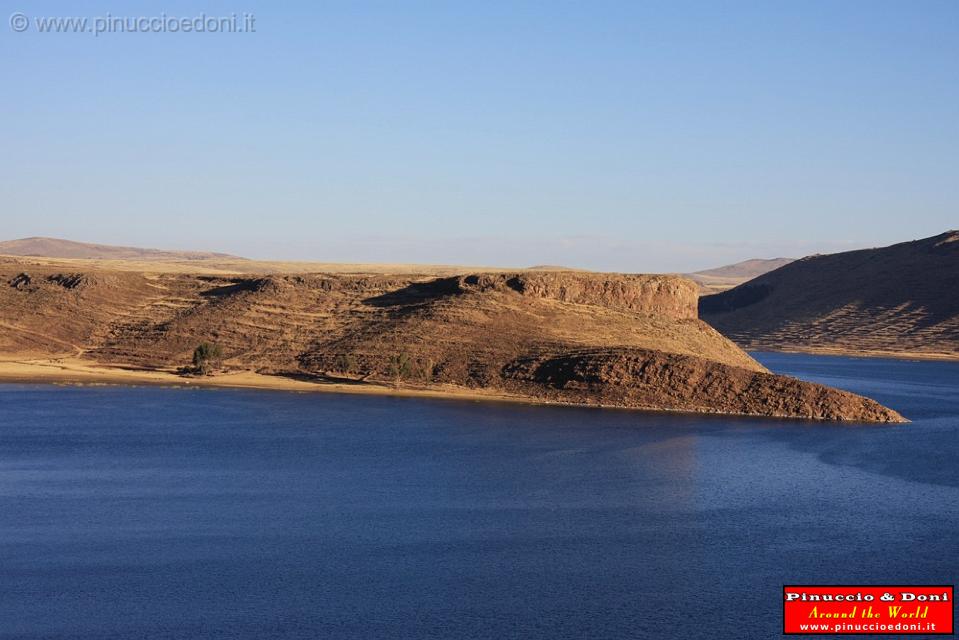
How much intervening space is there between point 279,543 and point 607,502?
1452 centimetres

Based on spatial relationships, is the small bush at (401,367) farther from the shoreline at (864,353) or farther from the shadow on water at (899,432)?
the shoreline at (864,353)

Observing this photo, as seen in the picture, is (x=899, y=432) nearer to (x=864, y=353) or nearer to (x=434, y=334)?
(x=434, y=334)

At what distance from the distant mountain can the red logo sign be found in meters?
123

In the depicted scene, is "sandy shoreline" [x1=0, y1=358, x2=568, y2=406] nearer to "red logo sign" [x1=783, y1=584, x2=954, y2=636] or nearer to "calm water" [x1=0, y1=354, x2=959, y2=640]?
"calm water" [x1=0, y1=354, x2=959, y2=640]

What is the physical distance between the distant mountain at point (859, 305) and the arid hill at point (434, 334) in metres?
64.3

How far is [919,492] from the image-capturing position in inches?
2028

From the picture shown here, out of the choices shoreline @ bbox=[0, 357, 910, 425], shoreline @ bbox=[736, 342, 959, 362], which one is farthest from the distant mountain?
shoreline @ bbox=[0, 357, 910, 425]

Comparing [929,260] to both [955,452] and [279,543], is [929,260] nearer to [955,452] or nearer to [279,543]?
[955,452]

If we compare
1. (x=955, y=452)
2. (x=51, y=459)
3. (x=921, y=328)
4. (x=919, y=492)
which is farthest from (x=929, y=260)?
(x=51, y=459)

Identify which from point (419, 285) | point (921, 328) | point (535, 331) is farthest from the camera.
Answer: point (921, 328)

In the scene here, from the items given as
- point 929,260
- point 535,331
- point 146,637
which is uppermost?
point 929,260

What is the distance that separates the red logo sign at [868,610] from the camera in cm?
3225

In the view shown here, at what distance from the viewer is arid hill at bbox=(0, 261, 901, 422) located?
264ft

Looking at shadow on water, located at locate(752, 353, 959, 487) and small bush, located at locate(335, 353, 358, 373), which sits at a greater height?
small bush, located at locate(335, 353, 358, 373)
